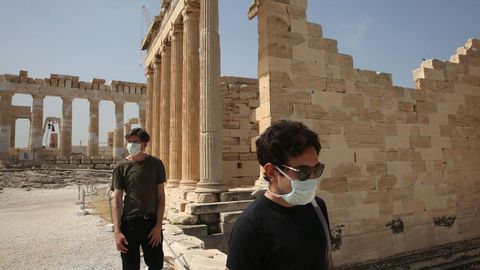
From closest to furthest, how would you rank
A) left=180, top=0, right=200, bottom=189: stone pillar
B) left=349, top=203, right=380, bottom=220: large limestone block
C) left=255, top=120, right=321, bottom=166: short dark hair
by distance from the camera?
left=255, top=120, right=321, bottom=166: short dark hair < left=349, top=203, right=380, bottom=220: large limestone block < left=180, top=0, right=200, bottom=189: stone pillar

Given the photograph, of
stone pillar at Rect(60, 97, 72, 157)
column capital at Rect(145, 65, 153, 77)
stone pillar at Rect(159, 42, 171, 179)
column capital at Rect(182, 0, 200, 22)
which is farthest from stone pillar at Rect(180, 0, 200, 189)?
stone pillar at Rect(60, 97, 72, 157)

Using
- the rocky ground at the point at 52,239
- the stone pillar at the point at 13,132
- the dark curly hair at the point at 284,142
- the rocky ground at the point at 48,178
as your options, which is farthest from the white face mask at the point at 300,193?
the stone pillar at the point at 13,132

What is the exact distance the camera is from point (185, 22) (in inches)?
444

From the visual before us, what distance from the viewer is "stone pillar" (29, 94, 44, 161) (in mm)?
34000

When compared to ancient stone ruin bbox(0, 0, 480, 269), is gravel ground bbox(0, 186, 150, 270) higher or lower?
lower

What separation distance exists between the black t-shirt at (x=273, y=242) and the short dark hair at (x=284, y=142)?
298 millimetres

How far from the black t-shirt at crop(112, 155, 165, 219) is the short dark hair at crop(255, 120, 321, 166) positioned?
245 cm

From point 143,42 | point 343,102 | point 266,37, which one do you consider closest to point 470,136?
point 343,102

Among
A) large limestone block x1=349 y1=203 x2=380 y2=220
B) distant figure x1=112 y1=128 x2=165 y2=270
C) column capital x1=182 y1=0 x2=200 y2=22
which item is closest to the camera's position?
distant figure x1=112 y1=128 x2=165 y2=270

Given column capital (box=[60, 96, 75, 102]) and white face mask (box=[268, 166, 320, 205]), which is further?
column capital (box=[60, 96, 75, 102])

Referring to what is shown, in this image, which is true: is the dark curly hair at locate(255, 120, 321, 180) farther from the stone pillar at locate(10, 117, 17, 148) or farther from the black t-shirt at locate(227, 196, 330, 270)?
→ the stone pillar at locate(10, 117, 17, 148)

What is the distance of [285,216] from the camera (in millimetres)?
2098

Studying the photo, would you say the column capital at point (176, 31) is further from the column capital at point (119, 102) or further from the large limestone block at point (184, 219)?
the column capital at point (119, 102)

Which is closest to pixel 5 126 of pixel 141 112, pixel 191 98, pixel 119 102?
pixel 119 102
